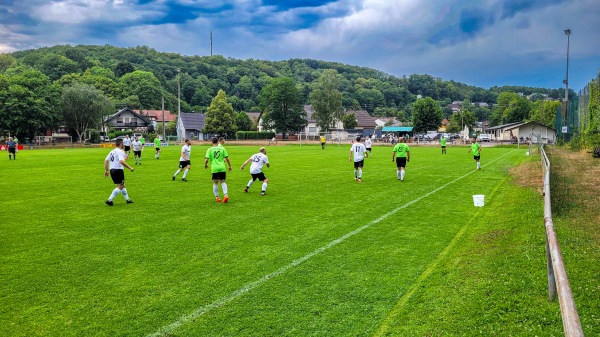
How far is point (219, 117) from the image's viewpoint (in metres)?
85.7

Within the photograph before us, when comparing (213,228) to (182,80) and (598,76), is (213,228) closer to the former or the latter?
(598,76)

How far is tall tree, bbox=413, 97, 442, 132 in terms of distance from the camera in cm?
9244

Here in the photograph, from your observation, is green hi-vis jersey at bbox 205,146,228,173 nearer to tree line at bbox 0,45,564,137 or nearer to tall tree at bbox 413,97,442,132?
tree line at bbox 0,45,564,137

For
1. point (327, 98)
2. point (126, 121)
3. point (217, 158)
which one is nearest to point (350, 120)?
point (327, 98)

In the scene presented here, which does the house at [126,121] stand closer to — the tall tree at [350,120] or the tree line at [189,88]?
the tree line at [189,88]

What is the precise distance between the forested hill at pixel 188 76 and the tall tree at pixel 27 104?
2951 cm

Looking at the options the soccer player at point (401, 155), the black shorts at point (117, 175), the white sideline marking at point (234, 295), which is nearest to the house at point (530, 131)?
the soccer player at point (401, 155)

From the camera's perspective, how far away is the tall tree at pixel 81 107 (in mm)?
69625

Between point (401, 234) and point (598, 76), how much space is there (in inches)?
1282

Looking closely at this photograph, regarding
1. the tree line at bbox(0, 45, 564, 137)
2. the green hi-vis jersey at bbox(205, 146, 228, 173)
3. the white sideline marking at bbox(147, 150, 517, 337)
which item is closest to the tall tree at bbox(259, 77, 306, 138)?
the tree line at bbox(0, 45, 564, 137)

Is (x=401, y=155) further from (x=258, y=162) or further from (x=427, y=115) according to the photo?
(x=427, y=115)

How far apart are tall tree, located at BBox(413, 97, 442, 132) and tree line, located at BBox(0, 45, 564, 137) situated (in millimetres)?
615

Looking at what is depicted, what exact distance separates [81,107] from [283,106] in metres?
37.4

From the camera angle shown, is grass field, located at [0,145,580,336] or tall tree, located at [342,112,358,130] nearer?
grass field, located at [0,145,580,336]
